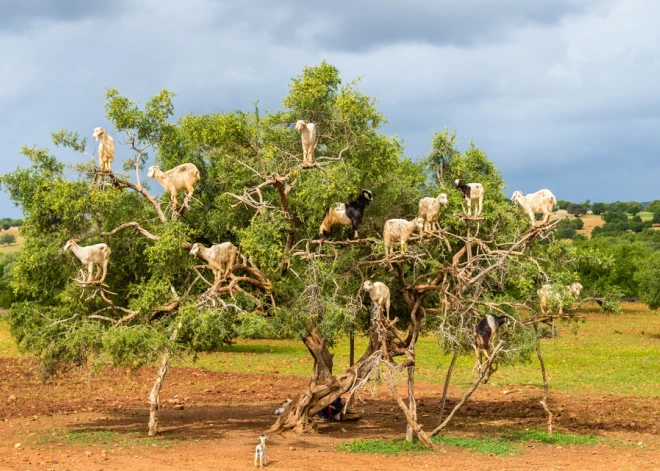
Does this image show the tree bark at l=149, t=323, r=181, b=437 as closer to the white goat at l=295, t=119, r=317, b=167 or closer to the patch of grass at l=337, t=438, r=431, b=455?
the patch of grass at l=337, t=438, r=431, b=455

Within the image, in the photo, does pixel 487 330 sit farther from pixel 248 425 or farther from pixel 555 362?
pixel 555 362

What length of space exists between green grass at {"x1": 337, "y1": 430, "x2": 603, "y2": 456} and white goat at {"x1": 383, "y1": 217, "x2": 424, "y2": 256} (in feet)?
12.1

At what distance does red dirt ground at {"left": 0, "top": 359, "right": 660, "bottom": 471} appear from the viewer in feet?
46.1

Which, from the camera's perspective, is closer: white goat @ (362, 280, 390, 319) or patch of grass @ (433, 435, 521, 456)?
white goat @ (362, 280, 390, 319)

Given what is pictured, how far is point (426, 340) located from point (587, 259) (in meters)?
28.1

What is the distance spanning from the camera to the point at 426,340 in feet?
142

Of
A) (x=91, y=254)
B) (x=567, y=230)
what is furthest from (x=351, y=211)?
(x=567, y=230)

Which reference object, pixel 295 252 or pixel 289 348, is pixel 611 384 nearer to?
pixel 295 252

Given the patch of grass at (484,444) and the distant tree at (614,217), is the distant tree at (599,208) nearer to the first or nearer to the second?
the distant tree at (614,217)

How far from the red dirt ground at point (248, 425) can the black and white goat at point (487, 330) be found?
1969 millimetres

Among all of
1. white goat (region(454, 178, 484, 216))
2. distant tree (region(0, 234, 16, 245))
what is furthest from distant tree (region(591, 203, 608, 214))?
white goat (region(454, 178, 484, 216))

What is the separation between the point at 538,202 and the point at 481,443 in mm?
4889

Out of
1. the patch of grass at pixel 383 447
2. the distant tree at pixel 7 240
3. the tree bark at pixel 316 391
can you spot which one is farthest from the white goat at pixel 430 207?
the distant tree at pixel 7 240

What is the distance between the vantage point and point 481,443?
51.3 ft
